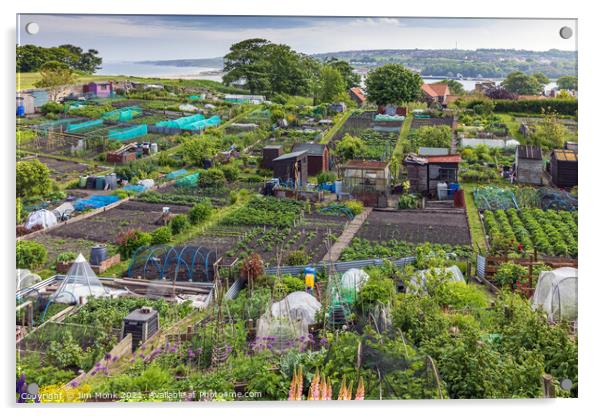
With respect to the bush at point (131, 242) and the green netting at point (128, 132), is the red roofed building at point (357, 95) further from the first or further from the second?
the bush at point (131, 242)

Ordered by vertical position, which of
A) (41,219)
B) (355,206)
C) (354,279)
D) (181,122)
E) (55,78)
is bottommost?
(354,279)

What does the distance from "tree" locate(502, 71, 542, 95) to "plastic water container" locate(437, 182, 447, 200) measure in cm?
166

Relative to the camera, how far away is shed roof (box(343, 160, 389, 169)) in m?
12.3

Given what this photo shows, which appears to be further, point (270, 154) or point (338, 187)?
point (270, 154)

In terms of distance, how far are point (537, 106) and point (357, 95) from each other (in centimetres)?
257

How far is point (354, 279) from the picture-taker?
34.8 ft

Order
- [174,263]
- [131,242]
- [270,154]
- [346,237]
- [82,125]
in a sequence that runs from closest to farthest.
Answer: [174,263] → [131,242] → [346,237] → [82,125] → [270,154]

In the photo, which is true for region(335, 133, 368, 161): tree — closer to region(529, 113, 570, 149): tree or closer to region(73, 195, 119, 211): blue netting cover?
region(529, 113, 570, 149): tree

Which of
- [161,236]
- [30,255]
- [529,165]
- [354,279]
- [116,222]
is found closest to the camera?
[30,255]

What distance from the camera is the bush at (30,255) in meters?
10.2

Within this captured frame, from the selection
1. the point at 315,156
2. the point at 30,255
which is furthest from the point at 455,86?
the point at 30,255

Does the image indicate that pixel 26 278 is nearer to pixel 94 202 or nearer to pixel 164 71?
pixel 94 202

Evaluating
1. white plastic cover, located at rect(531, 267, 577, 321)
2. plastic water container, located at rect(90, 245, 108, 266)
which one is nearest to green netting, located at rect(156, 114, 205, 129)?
plastic water container, located at rect(90, 245, 108, 266)
